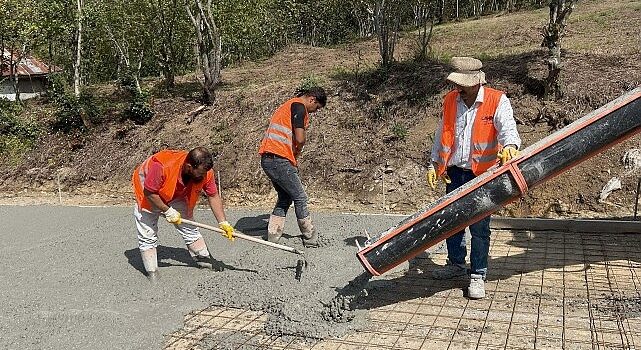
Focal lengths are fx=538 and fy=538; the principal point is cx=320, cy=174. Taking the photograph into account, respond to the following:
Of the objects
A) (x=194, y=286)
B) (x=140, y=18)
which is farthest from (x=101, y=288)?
(x=140, y=18)

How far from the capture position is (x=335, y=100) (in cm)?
932

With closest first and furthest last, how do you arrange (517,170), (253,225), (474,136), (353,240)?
(517,170) → (474,136) → (353,240) → (253,225)

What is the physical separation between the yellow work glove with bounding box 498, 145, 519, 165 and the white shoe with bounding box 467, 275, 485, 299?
0.81 metres

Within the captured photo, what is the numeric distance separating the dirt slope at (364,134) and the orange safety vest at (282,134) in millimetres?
2540

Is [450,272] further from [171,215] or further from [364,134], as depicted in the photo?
[364,134]

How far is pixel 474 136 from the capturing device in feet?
→ 11.0

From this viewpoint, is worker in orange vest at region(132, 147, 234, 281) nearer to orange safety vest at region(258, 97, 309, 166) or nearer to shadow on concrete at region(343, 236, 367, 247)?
orange safety vest at region(258, 97, 309, 166)

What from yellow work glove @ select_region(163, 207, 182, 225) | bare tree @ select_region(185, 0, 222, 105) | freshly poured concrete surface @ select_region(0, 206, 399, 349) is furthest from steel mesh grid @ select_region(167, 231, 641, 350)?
bare tree @ select_region(185, 0, 222, 105)

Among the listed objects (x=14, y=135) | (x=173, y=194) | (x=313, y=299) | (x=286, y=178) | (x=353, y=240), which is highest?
(x=173, y=194)

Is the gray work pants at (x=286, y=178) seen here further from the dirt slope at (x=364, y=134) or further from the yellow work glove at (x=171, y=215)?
the dirt slope at (x=364, y=134)

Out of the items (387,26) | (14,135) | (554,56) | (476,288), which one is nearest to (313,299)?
(476,288)

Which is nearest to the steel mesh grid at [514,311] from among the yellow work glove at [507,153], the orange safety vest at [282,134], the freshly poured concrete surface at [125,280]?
the freshly poured concrete surface at [125,280]

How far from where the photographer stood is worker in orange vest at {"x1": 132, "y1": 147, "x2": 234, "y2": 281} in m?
3.68

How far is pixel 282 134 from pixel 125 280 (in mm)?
1717
